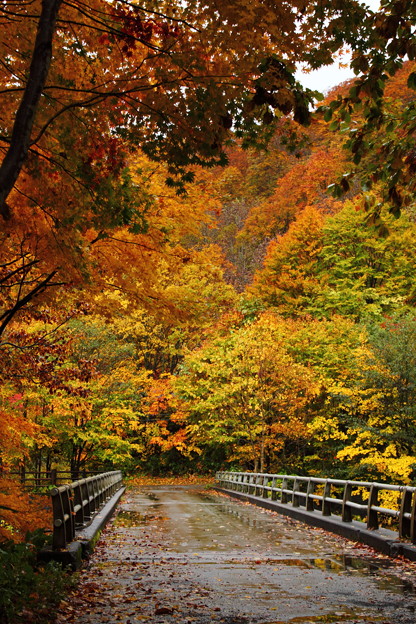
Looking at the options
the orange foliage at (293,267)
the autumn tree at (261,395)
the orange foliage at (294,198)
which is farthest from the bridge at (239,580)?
the orange foliage at (294,198)

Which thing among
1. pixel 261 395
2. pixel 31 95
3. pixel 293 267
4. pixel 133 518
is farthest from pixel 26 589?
pixel 293 267

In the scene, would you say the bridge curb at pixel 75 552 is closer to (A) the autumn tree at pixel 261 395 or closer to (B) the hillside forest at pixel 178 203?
(B) the hillside forest at pixel 178 203

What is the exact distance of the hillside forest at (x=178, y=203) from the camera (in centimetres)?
559

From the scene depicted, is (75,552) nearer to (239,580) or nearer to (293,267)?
(239,580)

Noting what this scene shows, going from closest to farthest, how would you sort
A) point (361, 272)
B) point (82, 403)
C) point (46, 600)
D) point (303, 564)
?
point (46, 600)
point (303, 564)
point (82, 403)
point (361, 272)

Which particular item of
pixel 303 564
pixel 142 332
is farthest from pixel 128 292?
pixel 142 332

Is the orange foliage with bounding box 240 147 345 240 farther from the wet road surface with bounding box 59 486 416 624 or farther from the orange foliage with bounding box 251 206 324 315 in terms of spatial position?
the wet road surface with bounding box 59 486 416 624

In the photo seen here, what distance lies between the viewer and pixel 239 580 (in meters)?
6.80

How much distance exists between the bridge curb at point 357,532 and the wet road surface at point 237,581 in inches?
8.9

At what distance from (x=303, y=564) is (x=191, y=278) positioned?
30494 millimetres

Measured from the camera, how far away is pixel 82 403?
22.9 meters

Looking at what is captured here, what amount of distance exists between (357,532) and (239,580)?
4.02m

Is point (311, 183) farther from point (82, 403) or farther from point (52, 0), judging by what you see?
point (52, 0)

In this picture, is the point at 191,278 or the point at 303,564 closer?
the point at 303,564
